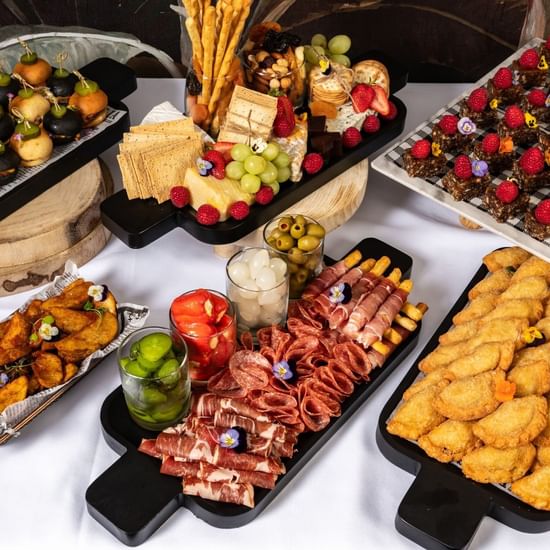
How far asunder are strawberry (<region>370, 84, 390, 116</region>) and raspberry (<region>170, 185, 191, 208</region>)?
62cm

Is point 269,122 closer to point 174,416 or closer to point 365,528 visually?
point 174,416

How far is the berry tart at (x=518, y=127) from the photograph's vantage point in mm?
2125

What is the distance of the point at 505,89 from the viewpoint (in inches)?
90.0

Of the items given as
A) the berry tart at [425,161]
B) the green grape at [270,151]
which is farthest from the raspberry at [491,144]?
the green grape at [270,151]

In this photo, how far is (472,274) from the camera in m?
2.09

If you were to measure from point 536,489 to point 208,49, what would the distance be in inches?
50.5

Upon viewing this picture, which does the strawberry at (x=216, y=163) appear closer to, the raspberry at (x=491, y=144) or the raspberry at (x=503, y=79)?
the raspberry at (x=491, y=144)

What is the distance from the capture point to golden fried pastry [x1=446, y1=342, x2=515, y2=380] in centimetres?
162

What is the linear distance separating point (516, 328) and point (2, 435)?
1.07 m

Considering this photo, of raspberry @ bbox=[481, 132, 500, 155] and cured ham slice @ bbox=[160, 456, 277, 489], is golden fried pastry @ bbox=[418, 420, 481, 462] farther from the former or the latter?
raspberry @ bbox=[481, 132, 500, 155]

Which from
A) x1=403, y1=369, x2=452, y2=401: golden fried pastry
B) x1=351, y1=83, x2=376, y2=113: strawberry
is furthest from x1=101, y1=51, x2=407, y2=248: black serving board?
x1=403, y1=369, x2=452, y2=401: golden fried pastry

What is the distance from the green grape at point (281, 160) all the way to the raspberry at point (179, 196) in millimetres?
232

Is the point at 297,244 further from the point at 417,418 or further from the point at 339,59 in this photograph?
the point at 339,59

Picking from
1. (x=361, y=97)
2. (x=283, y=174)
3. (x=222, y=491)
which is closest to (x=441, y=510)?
(x=222, y=491)
